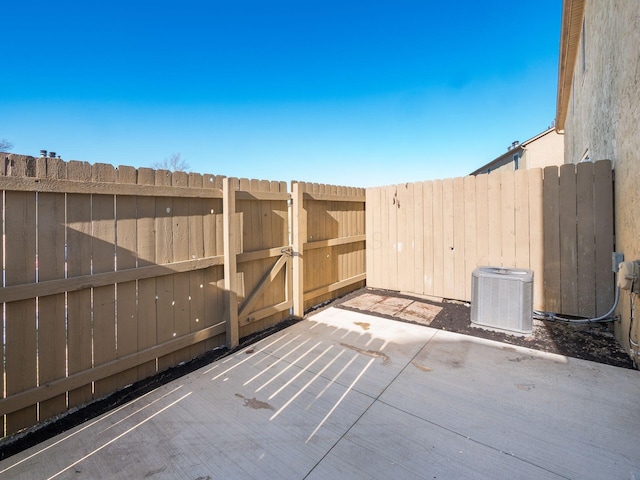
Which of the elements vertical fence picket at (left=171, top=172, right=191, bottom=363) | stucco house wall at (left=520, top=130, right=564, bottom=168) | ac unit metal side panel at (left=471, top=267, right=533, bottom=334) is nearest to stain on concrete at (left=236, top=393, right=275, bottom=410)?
vertical fence picket at (left=171, top=172, right=191, bottom=363)

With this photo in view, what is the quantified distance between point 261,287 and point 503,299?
9.55 feet

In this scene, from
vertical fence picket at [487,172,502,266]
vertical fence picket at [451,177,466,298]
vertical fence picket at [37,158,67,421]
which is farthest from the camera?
vertical fence picket at [451,177,466,298]

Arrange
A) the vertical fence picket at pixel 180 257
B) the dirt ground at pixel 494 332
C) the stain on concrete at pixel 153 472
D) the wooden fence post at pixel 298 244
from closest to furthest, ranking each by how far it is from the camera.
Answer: the stain on concrete at pixel 153 472
the vertical fence picket at pixel 180 257
the dirt ground at pixel 494 332
the wooden fence post at pixel 298 244

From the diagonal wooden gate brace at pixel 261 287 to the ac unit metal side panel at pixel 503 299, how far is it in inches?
98.7

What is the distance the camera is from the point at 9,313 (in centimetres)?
169

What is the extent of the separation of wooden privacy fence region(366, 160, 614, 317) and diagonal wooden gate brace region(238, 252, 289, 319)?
89.6 inches

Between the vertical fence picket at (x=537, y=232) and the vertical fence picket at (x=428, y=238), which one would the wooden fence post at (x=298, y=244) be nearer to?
the vertical fence picket at (x=428, y=238)

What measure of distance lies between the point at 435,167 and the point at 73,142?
71.8 ft

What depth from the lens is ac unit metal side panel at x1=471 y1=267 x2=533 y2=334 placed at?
10.3ft

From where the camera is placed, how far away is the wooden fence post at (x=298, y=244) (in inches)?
149

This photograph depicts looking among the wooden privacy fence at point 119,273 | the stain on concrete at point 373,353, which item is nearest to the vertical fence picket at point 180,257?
the wooden privacy fence at point 119,273

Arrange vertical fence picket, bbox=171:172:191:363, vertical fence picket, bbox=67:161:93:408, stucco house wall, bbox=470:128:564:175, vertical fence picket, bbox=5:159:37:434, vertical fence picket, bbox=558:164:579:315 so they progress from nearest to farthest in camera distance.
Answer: vertical fence picket, bbox=5:159:37:434
vertical fence picket, bbox=67:161:93:408
vertical fence picket, bbox=171:172:191:363
vertical fence picket, bbox=558:164:579:315
stucco house wall, bbox=470:128:564:175

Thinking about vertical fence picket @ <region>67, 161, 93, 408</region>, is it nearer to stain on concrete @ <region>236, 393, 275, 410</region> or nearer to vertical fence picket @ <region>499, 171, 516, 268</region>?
stain on concrete @ <region>236, 393, 275, 410</region>

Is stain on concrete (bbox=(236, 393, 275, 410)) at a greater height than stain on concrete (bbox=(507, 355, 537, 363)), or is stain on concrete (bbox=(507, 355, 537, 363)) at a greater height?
stain on concrete (bbox=(507, 355, 537, 363))
